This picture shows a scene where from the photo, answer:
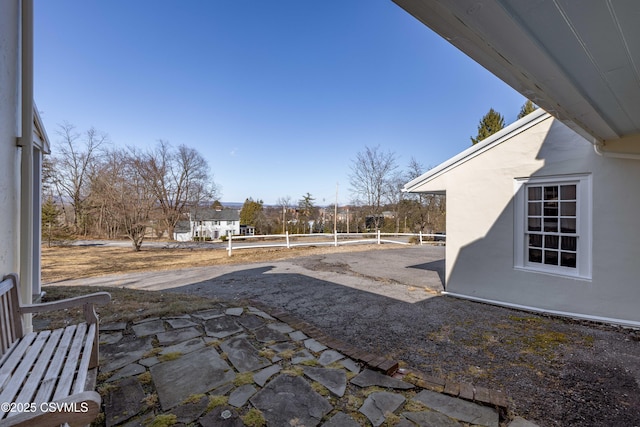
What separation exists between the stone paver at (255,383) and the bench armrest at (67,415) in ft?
2.26

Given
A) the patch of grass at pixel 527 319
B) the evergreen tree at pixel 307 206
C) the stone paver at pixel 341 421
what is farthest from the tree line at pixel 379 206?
the stone paver at pixel 341 421

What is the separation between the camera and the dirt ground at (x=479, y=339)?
2162mm

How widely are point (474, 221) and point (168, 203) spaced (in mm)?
27964

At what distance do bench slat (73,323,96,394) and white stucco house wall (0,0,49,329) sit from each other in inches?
36.5

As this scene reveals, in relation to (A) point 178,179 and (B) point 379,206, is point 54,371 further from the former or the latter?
(A) point 178,179

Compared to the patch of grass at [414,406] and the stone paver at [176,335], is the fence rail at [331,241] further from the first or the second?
the patch of grass at [414,406]

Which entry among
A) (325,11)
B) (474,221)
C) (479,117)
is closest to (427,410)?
(474,221)

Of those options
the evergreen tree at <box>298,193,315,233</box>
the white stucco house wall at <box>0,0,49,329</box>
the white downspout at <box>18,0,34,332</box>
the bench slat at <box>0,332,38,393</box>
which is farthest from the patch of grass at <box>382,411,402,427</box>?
the evergreen tree at <box>298,193,315,233</box>

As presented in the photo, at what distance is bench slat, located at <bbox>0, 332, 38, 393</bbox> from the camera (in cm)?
153

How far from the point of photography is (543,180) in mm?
4324

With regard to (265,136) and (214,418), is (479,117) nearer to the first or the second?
(265,136)

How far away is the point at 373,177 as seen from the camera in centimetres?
2477

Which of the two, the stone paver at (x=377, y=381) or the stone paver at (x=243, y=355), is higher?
the stone paver at (x=243, y=355)

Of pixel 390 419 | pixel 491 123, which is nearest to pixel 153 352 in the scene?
pixel 390 419
